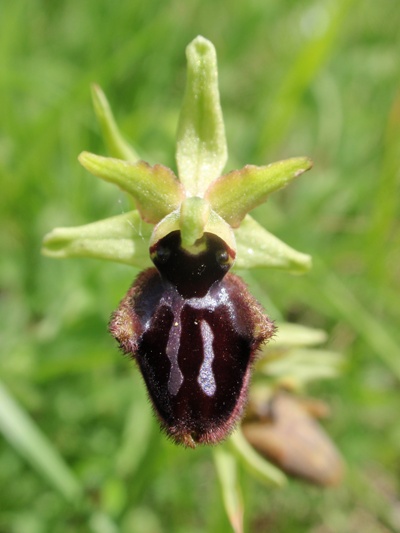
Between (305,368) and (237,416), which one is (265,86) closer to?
(305,368)

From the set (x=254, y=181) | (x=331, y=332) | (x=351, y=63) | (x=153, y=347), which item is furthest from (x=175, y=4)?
(x=153, y=347)

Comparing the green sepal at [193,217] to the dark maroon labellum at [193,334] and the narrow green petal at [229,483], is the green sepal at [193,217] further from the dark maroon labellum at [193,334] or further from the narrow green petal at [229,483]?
the narrow green petal at [229,483]

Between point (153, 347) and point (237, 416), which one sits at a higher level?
point (153, 347)

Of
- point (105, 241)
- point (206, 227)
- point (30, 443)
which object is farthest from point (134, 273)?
point (206, 227)

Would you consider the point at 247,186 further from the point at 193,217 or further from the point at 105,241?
the point at 105,241

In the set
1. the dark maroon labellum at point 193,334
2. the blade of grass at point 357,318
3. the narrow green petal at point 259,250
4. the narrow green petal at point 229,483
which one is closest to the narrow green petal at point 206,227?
the dark maroon labellum at point 193,334

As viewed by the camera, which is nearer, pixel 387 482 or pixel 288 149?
pixel 387 482
